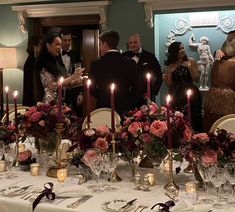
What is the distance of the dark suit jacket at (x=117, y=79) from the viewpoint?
3535 millimetres

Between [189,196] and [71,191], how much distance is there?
1.65 ft

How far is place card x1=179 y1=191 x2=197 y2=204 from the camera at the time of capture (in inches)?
71.6

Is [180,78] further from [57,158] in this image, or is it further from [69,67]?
[57,158]

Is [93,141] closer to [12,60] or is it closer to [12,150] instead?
[12,150]

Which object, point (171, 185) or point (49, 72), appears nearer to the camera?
point (171, 185)

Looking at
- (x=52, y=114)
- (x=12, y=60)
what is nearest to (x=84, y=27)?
(x=12, y=60)

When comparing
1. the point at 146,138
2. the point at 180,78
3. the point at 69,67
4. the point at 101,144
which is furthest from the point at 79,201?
the point at 69,67

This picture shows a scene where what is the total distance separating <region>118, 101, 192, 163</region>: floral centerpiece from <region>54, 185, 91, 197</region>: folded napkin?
0.95ft

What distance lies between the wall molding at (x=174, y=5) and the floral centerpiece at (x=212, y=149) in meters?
3.07

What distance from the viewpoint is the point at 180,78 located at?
4.16 meters

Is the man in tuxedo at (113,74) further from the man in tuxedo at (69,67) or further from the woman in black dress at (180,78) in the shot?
the man in tuxedo at (69,67)

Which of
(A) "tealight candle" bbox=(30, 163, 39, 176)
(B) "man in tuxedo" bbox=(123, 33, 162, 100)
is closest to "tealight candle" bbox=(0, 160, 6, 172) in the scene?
(A) "tealight candle" bbox=(30, 163, 39, 176)


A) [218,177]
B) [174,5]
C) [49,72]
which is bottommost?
[218,177]

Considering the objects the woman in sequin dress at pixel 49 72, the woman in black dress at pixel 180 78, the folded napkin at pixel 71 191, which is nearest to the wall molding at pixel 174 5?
the woman in black dress at pixel 180 78
